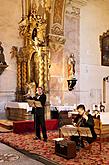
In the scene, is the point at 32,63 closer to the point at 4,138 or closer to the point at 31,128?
the point at 31,128

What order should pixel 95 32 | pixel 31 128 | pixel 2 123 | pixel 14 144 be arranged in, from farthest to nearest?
pixel 95 32, pixel 2 123, pixel 31 128, pixel 14 144

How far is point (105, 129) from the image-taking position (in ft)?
26.8

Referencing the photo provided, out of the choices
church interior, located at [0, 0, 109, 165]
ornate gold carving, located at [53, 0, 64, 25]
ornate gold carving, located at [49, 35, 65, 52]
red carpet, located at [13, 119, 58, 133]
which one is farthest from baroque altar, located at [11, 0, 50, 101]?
red carpet, located at [13, 119, 58, 133]

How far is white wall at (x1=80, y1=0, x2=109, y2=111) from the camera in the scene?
47.3ft

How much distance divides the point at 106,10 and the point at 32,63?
642 cm

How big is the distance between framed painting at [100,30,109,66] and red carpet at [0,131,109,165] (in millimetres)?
8074

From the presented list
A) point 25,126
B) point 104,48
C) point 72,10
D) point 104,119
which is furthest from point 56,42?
point 104,119

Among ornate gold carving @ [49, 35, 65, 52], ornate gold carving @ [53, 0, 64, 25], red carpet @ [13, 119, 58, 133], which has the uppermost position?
ornate gold carving @ [53, 0, 64, 25]

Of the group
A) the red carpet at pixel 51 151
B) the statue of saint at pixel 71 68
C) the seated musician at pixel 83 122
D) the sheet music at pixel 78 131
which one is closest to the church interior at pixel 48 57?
the statue of saint at pixel 71 68

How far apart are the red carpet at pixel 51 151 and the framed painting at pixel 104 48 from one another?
8.07 m

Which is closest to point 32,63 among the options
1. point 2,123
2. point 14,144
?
point 2,123

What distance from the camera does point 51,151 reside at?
21.3 feet

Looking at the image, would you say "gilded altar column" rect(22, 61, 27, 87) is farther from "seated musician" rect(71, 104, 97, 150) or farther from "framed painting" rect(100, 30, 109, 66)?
"seated musician" rect(71, 104, 97, 150)

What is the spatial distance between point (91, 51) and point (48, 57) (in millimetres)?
3802
